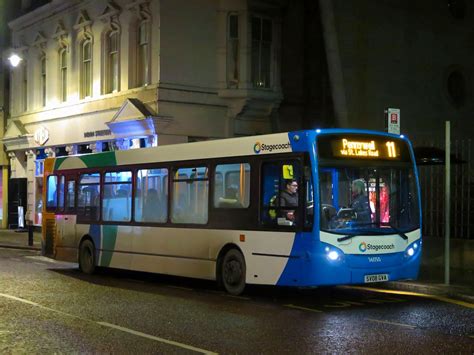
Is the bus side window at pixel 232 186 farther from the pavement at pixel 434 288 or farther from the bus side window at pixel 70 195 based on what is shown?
the bus side window at pixel 70 195

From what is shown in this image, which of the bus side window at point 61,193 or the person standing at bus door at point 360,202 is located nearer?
the person standing at bus door at point 360,202

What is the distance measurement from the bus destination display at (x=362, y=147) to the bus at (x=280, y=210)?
20mm

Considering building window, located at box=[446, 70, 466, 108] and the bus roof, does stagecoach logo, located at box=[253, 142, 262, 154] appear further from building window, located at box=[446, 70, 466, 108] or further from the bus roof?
building window, located at box=[446, 70, 466, 108]

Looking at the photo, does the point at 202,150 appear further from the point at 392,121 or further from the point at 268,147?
the point at 392,121

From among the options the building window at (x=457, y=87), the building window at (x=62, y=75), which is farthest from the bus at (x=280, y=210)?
the building window at (x=457, y=87)

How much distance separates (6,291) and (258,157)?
545cm

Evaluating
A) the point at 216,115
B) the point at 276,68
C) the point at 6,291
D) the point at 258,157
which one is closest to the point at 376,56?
the point at 276,68

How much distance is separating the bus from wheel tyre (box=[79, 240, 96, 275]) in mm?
1816

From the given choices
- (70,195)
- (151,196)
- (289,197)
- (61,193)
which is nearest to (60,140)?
(61,193)

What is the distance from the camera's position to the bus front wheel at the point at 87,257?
55.1 ft

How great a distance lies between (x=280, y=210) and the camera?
11797 millimetres

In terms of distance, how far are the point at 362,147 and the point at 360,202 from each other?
3.13 ft

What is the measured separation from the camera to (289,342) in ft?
27.5

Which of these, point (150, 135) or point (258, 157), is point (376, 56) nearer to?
point (150, 135)
